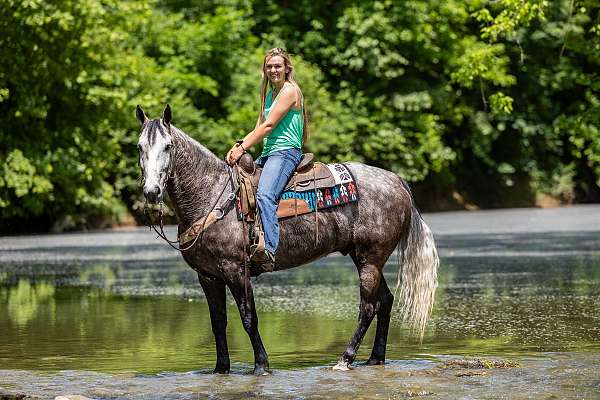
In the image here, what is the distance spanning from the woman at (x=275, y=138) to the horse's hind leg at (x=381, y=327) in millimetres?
1143

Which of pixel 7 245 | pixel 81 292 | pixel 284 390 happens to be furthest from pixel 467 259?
pixel 284 390

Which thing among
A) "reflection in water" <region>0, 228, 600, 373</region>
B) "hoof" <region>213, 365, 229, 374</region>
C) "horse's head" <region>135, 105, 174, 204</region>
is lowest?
"hoof" <region>213, 365, 229, 374</region>

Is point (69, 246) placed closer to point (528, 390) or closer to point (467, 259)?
point (467, 259)

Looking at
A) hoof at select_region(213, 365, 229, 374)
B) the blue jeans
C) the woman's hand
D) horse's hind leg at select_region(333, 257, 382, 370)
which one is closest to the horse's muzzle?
the woman's hand

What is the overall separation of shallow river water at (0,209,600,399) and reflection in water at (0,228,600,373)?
0.02 metres

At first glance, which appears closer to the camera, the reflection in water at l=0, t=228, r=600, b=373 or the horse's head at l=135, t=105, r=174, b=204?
the horse's head at l=135, t=105, r=174, b=204

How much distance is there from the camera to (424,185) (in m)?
49.3

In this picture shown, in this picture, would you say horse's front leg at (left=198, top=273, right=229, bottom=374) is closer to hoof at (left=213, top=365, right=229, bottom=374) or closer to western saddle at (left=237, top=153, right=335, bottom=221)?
hoof at (left=213, top=365, right=229, bottom=374)

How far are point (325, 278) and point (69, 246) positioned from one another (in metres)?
11.2

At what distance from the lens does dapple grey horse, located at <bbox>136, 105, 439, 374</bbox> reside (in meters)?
9.62

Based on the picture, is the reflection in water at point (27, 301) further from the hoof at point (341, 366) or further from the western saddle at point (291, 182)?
the hoof at point (341, 366)

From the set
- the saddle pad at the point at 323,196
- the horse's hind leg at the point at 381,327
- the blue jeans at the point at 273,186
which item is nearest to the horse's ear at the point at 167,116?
the blue jeans at the point at 273,186

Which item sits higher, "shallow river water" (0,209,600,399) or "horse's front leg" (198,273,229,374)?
"horse's front leg" (198,273,229,374)

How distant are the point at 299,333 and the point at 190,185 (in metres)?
2.97
